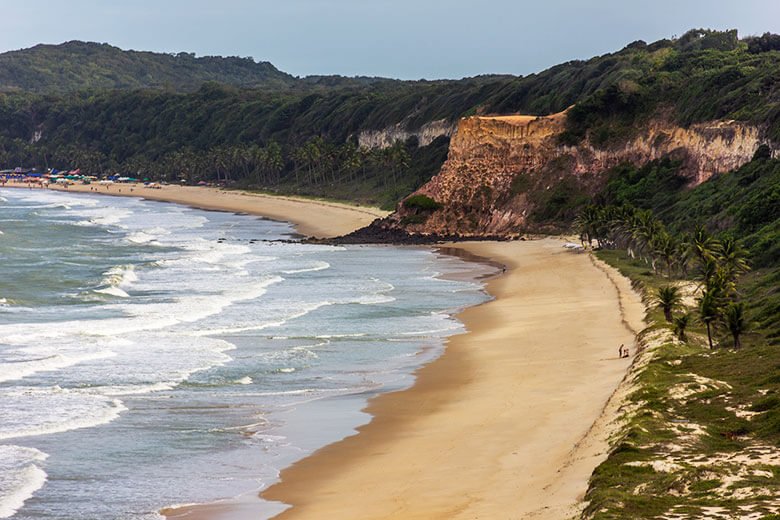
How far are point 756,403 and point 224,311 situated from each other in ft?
104

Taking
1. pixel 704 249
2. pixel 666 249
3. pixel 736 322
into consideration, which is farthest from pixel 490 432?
pixel 666 249

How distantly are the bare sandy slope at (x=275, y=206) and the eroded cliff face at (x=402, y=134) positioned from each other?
18403mm

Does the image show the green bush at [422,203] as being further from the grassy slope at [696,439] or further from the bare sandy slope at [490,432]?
the grassy slope at [696,439]

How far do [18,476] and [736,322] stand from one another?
25030 mm

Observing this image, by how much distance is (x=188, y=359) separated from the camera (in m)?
43.9

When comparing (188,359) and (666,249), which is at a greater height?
(666,249)

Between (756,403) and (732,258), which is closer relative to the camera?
(756,403)

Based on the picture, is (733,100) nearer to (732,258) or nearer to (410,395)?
(732,258)

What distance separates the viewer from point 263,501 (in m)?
26.8

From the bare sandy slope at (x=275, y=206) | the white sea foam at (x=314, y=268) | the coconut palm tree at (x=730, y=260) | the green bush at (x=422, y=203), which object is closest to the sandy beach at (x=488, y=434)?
the coconut palm tree at (x=730, y=260)

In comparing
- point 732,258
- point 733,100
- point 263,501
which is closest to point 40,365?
point 263,501

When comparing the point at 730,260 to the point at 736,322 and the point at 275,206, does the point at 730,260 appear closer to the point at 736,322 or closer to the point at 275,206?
the point at 736,322

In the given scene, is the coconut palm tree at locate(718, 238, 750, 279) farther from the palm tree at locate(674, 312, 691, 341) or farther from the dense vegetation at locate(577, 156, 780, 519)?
the palm tree at locate(674, 312, 691, 341)

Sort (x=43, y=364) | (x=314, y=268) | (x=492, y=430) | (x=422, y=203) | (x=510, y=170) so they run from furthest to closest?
(x=510, y=170)
(x=422, y=203)
(x=314, y=268)
(x=43, y=364)
(x=492, y=430)
